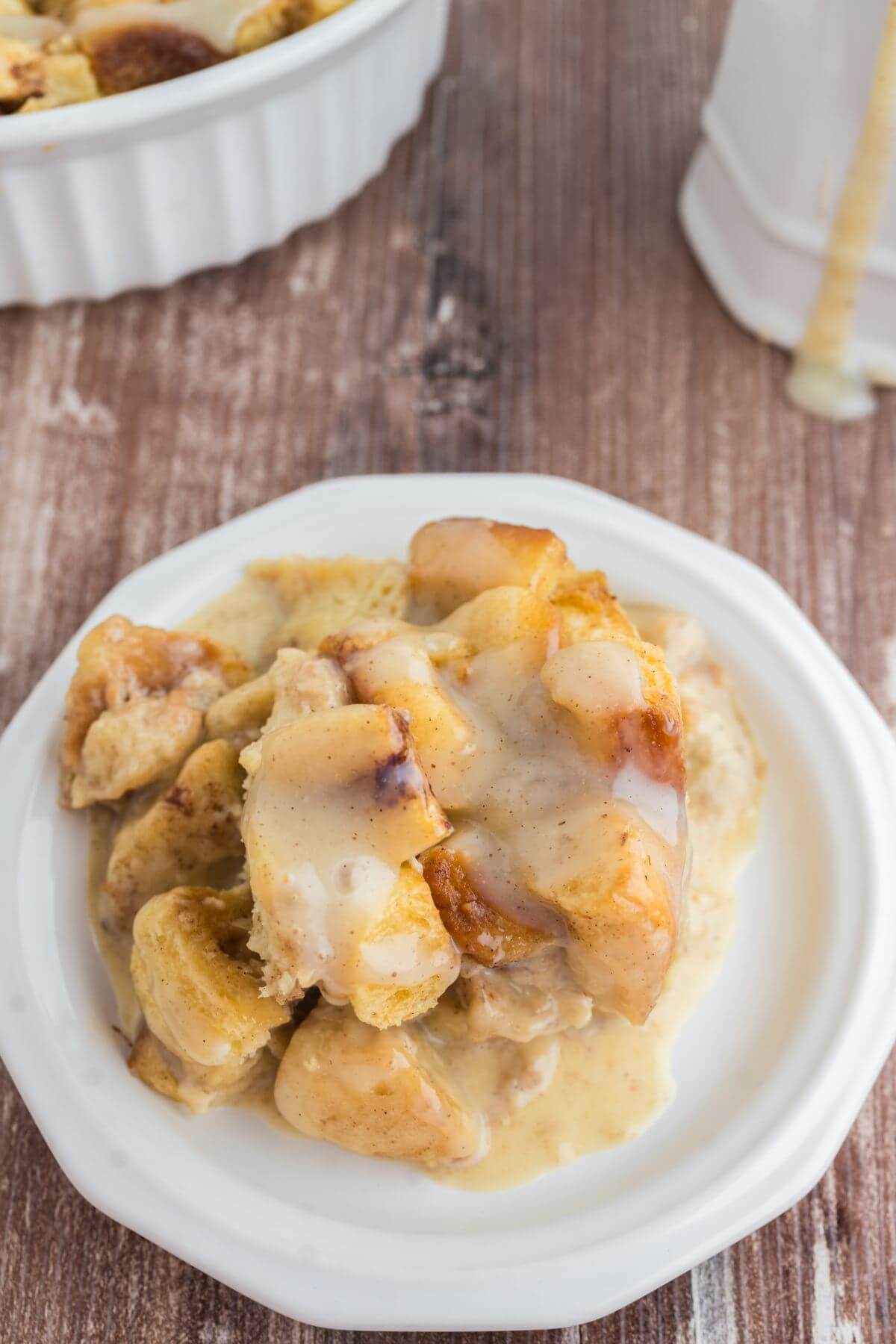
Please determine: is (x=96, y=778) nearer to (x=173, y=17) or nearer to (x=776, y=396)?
(x=173, y=17)

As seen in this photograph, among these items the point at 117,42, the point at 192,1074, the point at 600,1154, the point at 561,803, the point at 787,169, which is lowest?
the point at 600,1154

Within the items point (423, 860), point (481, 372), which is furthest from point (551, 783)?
point (481, 372)

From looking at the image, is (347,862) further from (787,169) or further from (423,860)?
(787,169)

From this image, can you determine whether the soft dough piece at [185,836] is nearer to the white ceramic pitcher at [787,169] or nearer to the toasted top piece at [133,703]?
the toasted top piece at [133,703]

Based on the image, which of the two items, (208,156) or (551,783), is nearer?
(551,783)

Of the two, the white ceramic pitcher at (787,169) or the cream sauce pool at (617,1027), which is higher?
the white ceramic pitcher at (787,169)

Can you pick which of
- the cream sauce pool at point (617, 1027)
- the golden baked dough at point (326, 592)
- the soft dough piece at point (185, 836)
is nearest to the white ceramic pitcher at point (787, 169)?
the cream sauce pool at point (617, 1027)
